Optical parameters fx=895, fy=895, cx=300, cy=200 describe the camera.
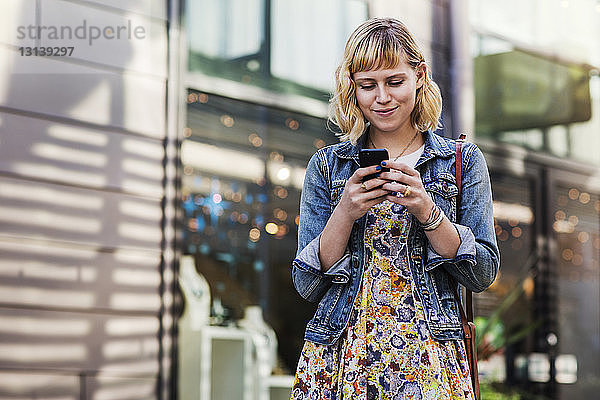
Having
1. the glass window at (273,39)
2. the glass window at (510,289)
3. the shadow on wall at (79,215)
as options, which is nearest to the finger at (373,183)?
the shadow on wall at (79,215)

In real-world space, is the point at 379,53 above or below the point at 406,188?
above

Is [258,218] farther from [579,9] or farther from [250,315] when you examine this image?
[579,9]

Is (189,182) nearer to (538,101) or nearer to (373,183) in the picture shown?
(373,183)

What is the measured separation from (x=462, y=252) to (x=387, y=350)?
0.92ft

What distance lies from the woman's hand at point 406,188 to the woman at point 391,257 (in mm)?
32

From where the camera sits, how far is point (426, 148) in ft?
7.07

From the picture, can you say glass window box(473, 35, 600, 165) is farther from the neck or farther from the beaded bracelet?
the beaded bracelet

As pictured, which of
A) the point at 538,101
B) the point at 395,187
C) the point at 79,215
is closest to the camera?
the point at 395,187

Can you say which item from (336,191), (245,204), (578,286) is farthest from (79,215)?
(578,286)

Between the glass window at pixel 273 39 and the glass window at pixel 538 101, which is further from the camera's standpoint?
the glass window at pixel 538 101

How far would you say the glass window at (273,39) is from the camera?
5.33 m

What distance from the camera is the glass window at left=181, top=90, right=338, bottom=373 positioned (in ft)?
17.3

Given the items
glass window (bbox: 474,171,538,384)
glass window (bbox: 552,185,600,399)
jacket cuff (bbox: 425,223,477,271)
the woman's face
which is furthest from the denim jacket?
glass window (bbox: 552,185,600,399)

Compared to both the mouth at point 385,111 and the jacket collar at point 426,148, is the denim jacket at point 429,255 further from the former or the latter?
the mouth at point 385,111
